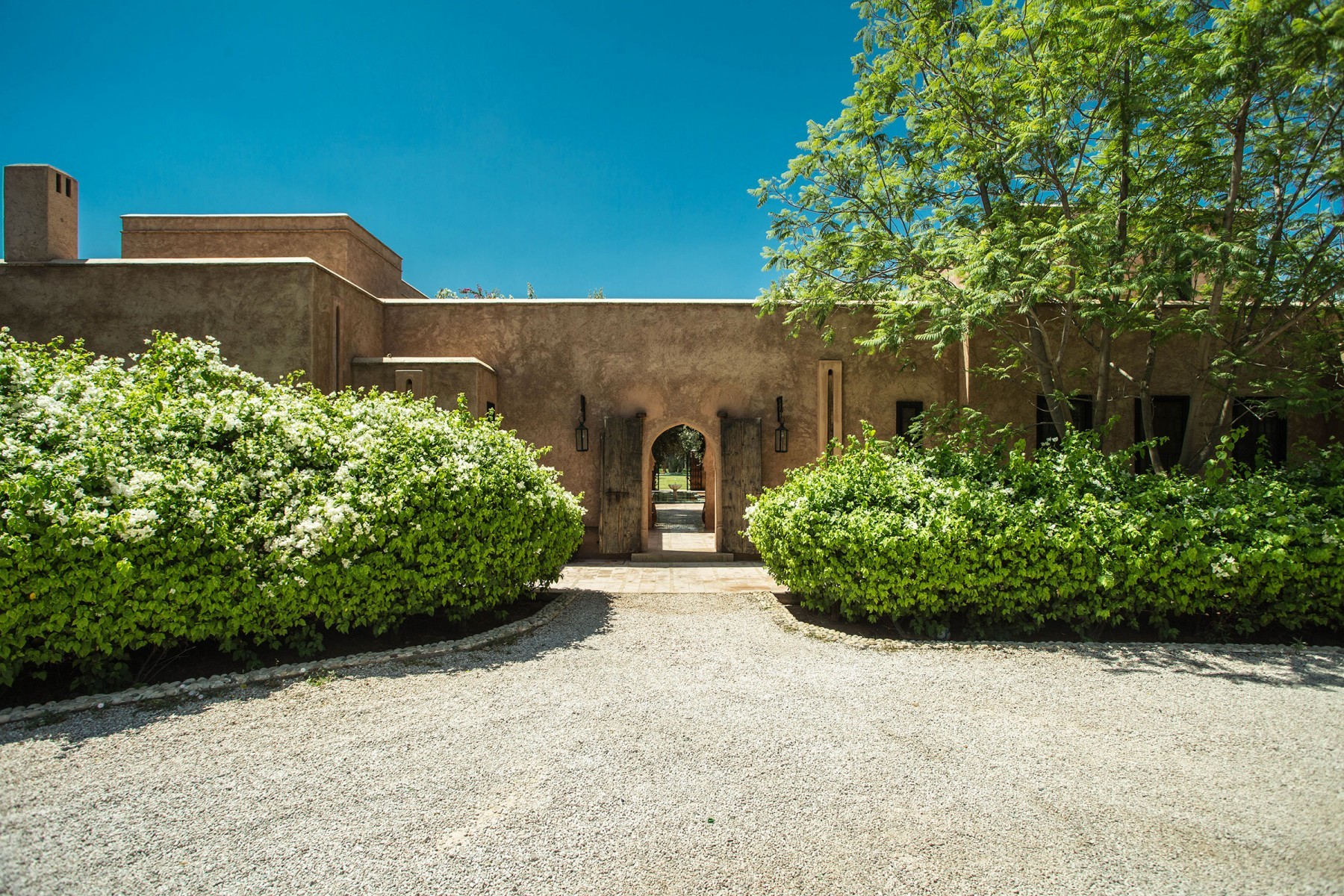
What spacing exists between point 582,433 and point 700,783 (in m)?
8.16

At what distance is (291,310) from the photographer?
912 cm

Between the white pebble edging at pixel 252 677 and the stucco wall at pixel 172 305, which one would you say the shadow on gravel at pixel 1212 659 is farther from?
the stucco wall at pixel 172 305

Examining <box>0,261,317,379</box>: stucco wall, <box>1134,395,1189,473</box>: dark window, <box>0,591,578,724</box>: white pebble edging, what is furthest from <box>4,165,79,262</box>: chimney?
<box>1134,395,1189,473</box>: dark window

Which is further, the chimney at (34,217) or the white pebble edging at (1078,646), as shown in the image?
the chimney at (34,217)

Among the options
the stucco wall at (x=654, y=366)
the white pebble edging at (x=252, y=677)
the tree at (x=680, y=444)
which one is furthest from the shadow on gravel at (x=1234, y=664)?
the tree at (x=680, y=444)

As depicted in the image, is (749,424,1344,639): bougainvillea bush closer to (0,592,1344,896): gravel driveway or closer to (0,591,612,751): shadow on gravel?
(0,592,1344,896): gravel driveway

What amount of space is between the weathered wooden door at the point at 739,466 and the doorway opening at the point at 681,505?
35.6 inches

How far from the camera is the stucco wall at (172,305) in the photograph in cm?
912

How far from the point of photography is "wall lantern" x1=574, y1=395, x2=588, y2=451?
11273 millimetres

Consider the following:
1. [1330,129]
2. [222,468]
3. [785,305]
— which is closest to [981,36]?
[1330,129]

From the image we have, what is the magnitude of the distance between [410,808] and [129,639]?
117 inches

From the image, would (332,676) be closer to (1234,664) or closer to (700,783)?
(700,783)

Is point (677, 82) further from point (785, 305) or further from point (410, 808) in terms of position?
point (410, 808)

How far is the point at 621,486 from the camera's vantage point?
438 inches
